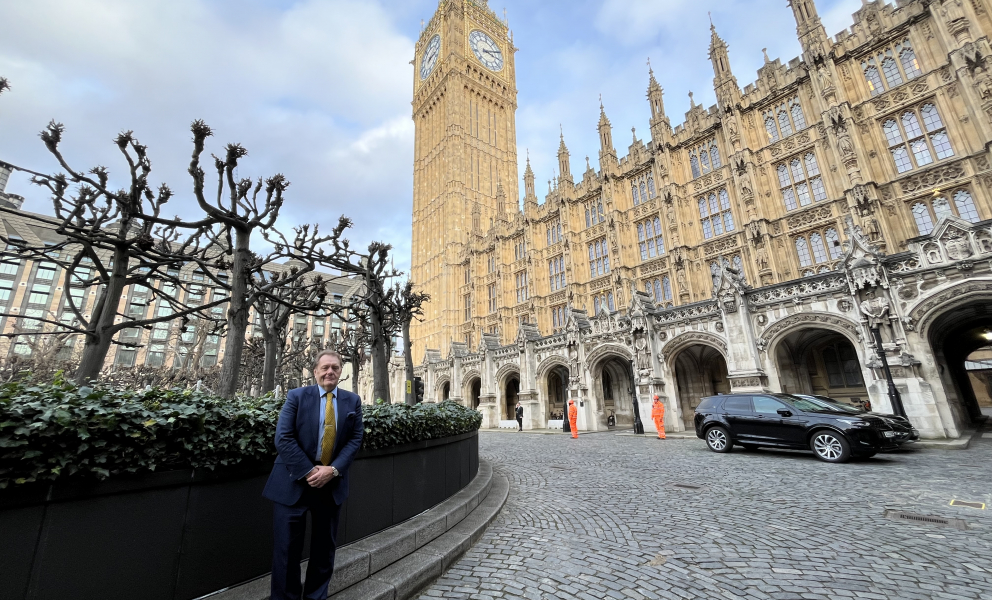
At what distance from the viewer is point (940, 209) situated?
16.5m

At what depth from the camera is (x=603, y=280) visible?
28719 millimetres

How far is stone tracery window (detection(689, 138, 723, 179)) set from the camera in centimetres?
2439

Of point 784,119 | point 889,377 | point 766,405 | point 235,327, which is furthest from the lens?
point 784,119

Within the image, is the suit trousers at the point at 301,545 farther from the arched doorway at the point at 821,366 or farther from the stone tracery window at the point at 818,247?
the stone tracery window at the point at 818,247

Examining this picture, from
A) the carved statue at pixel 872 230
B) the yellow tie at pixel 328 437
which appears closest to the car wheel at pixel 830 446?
the yellow tie at pixel 328 437

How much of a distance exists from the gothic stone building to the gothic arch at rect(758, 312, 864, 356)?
71 millimetres

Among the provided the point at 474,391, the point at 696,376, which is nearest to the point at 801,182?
the point at 696,376

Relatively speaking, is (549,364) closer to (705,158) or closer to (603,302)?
(603,302)

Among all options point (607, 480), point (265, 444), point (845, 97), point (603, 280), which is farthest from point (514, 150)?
point (265, 444)

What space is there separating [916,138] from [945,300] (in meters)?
10.3

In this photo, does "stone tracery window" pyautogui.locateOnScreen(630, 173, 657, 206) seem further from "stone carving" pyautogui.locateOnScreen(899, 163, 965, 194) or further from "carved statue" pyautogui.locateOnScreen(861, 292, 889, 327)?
"carved statue" pyautogui.locateOnScreen(861, 292, 889, 327)

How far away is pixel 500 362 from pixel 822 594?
25712 mm

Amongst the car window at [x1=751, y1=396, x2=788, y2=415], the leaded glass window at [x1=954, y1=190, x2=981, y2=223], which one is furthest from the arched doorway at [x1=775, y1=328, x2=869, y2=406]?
the car window at [x1=751, y1=396, x2=788, y2=415]

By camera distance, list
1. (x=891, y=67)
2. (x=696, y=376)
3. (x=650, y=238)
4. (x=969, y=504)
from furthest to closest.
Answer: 1. (x=650, y=238)
2. (x=696, y=376)
3. (x=891, y=67)
4. (x=969, y=504)
